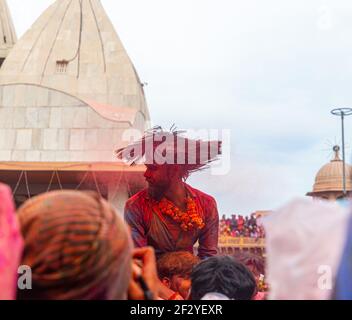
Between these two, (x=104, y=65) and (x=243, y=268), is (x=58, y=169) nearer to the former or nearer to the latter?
(x=104, y=65)

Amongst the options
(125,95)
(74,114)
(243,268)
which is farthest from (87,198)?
(125,95)

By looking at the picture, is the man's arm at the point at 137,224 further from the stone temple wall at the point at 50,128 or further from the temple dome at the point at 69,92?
the stone temple wall at the point at 50,128

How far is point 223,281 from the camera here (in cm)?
207

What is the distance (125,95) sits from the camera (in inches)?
563

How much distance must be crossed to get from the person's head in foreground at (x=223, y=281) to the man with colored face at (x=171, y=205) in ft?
5.92

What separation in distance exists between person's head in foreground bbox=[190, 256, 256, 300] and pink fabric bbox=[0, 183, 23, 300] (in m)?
1.10

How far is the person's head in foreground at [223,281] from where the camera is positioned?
6.72 ft

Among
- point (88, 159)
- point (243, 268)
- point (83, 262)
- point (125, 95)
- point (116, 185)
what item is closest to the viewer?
point (83, 262)

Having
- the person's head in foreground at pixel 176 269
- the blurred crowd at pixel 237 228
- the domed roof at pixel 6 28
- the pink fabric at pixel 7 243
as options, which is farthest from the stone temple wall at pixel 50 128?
the domed roof at pixel 6 28

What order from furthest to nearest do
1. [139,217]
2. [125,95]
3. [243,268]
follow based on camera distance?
[125,95] → [139,217] → [243,268]

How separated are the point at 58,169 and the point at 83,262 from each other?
32.6ft

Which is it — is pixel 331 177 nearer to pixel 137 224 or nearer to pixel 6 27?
pixel 6 27

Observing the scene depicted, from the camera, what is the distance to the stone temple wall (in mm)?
11469
